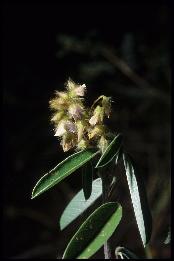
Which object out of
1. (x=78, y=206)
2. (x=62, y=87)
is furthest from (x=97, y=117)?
(x=62, y=87)

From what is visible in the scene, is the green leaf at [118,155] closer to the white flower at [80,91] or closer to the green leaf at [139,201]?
the green leaf at [139,201]

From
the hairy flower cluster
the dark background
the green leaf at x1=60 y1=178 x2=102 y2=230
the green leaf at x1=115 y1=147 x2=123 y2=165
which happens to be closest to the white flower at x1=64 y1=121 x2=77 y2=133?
the hairy flower cluster

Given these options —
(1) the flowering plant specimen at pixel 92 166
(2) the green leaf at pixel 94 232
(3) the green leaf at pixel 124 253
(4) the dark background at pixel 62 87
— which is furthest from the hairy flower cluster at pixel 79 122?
(4) the dark background at pixel 62 87

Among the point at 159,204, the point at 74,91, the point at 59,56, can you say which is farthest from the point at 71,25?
the point at 74,91

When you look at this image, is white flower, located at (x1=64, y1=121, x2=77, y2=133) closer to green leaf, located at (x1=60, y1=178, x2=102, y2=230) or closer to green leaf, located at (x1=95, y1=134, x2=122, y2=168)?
green leaf, located at (x1=95, y1=134, x2=122, y2=168)

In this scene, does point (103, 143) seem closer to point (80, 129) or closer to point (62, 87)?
point (80, 129)

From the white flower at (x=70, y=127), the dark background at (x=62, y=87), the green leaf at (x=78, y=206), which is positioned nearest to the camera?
the white flower at (x=70, y=127)

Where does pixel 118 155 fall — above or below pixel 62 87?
below

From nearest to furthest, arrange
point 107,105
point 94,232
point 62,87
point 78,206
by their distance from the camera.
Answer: point 94,232, point 107,105, point 78,206, point 62,87
